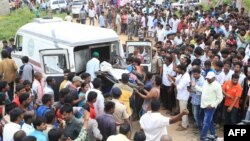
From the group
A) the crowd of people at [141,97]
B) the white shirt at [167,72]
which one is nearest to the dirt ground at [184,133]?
the crowd of people at [141,97]

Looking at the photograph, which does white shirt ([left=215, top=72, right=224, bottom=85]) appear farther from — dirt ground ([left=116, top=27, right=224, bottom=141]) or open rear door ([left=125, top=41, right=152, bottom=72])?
open rear door ([left=125, top=41, right=152, bottom=72])

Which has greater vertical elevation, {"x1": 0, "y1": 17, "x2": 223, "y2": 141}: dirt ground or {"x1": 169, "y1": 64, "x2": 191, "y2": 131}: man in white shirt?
{"x1": 169, "y1": 64, "x2": 191, "y2": 131}: man in white shirt

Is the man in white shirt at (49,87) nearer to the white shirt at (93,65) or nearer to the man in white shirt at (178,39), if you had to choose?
the white shirt at (93,65)

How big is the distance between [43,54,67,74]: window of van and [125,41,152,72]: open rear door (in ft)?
6.05

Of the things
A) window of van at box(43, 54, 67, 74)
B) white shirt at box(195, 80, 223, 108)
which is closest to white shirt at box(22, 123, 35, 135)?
white shirt at box(195, 80, 223, 108)

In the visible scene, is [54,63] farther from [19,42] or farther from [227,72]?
[227,72]

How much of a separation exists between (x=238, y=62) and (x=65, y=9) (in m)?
24.7

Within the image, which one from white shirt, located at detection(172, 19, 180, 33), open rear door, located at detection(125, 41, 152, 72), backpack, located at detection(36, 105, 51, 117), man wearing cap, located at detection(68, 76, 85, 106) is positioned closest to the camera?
A: backpack, located at detection(36, 105, 51, 117)

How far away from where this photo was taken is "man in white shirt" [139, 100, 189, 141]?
6410mm

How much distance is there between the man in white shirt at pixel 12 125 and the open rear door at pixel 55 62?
11.6 feet

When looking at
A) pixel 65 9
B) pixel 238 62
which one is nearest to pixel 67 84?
pixel 238 62

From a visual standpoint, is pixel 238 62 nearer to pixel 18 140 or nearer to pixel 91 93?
pixel 91 93

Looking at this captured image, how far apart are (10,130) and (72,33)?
5052 millimetres

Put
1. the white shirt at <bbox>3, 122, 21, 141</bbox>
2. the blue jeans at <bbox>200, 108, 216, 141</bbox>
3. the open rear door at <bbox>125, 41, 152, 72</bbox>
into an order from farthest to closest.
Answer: the open rear door at <bbox>125, 41, 152, 72</bbox>
the blue jeans at <bbox>200, 108, 216, 141</bbox>
the white shirt at <bbox>3, 122, 21, 141</bbox>
